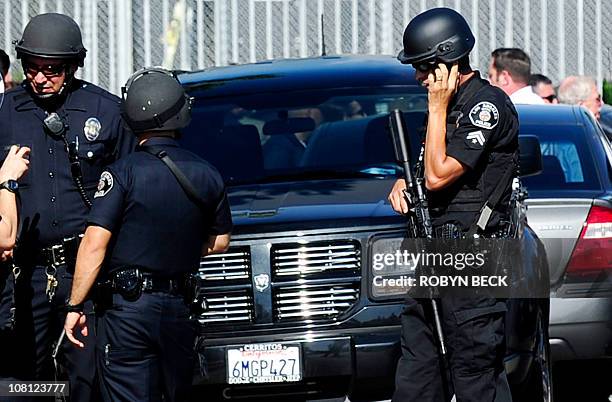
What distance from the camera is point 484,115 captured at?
A: 6.21 m

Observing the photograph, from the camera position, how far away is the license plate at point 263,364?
22.4 ft

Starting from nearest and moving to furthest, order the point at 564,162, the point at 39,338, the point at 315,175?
the point at 39,338 < the point at 315,175 < the point at 564,162

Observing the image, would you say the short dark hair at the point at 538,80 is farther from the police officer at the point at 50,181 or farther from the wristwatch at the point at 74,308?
the wristwatch at the point at 74,308

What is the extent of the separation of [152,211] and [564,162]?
3.71 meters

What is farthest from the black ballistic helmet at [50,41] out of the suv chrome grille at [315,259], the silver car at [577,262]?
the silver car at [577,262]

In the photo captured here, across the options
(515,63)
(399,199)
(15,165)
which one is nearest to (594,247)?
(399,199)

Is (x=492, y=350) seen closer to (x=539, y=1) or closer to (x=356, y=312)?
(x=356, y=312)

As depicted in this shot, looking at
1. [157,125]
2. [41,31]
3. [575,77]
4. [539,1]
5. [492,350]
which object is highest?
[539,1]

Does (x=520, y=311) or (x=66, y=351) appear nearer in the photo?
(x=66, y=351)

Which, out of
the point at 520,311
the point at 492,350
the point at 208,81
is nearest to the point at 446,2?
the point at 208,81

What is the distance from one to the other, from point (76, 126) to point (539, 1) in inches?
334

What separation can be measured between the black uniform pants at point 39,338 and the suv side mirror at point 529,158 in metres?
2.23

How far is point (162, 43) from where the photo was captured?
45.6 ft

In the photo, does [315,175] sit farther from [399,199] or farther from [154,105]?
[154,105]
